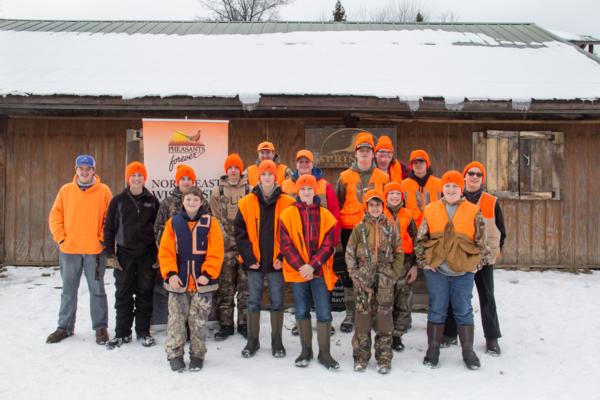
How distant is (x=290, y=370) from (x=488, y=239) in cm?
220

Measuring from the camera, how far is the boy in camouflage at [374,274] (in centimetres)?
403

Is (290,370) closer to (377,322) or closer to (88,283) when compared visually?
(377,322)

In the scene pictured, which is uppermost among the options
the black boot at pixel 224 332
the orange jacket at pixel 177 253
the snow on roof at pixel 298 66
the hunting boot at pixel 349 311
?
the snow on roof at pixel 298 66

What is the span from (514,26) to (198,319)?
1069 centimetres

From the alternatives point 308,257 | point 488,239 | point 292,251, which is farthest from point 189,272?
point 488,239

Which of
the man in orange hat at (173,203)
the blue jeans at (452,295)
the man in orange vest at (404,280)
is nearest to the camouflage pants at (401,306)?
the man in orange vest at (404,280)

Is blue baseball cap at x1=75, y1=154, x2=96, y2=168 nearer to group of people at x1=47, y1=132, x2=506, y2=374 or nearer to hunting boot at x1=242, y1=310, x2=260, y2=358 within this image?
group of people at x1=47, y1=132, x2=506, y2=374

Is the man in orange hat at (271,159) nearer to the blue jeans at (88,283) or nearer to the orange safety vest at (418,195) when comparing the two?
the orange safety vest at (418,195)

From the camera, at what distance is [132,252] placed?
14.6 ft

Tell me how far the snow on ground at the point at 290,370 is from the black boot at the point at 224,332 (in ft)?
0.31

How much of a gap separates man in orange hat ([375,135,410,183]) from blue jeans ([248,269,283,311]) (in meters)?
1.63

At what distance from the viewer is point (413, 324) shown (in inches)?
203

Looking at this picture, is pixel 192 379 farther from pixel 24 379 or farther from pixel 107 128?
pixel 107 128

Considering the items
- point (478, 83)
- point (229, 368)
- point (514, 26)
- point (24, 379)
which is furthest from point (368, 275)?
point (514, 26)
